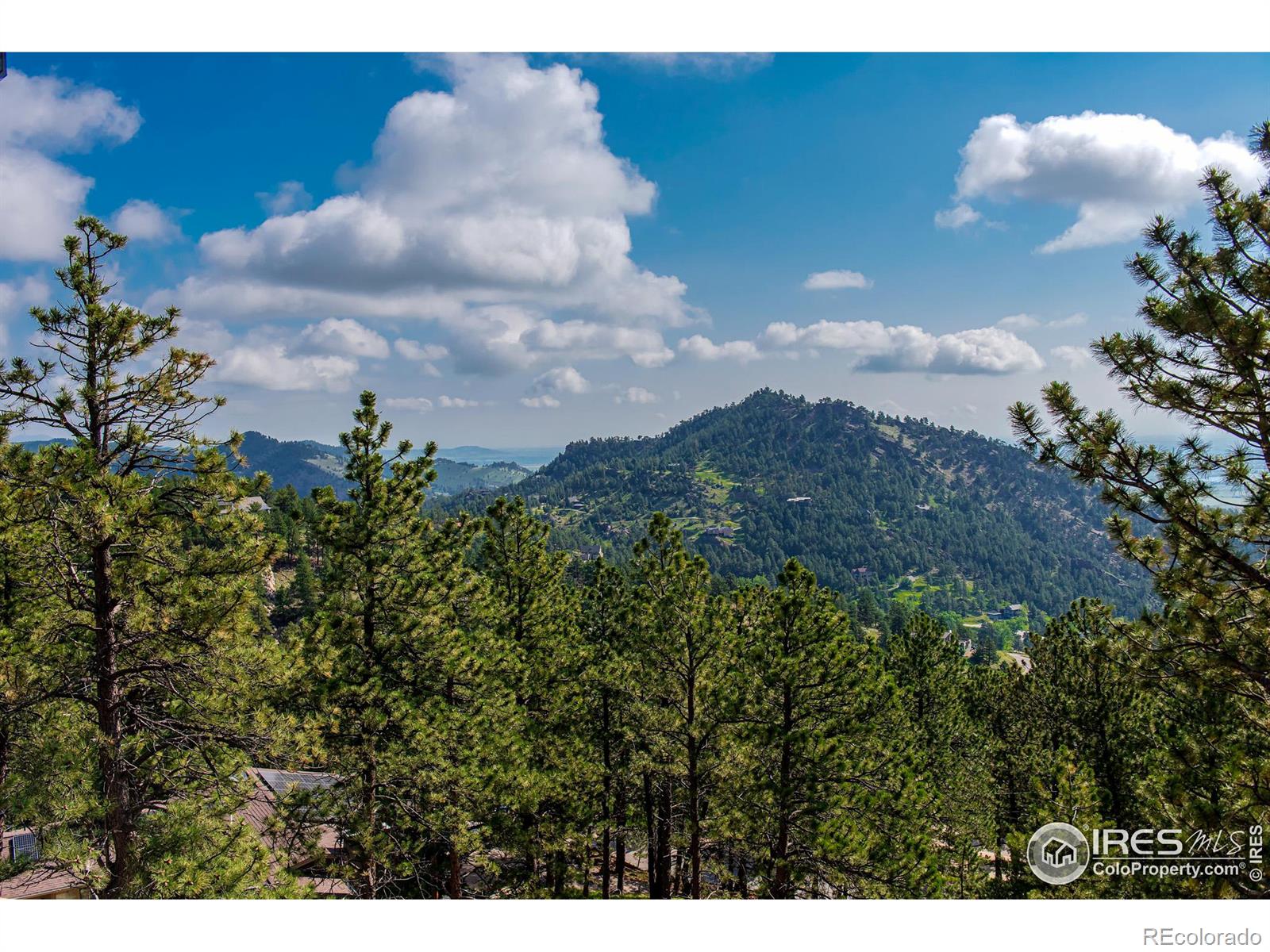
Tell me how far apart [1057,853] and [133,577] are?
559 inches

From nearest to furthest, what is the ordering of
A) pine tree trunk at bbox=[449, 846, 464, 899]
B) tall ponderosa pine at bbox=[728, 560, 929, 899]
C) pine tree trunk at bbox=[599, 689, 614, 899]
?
tall ponderosa pine at bbox=[728, 560, 929, 899] < pine tree trunk at bbox=[449, 846, 464, 899] < pine tree trunk at bbox=[599, 689, 614, 899]

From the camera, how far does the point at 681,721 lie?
12.0 metres

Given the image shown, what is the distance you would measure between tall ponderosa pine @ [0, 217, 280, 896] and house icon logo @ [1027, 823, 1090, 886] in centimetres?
1171

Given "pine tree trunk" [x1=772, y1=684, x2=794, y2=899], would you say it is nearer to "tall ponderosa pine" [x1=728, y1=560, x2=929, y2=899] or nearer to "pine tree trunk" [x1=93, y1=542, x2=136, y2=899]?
"tall ponderosa pine" [x1=728, y1=560, x2=929, y2=899]

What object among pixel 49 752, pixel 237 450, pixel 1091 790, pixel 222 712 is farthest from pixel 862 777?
pixel 49 752

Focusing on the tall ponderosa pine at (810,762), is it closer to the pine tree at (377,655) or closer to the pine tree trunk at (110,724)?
the pine tree at (377,655)

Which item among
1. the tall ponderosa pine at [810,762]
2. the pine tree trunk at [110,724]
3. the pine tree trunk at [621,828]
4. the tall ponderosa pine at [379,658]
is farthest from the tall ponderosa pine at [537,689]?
the pine tree trunk at [110,724]

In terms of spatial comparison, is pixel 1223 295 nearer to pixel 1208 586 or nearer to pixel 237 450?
pixel 1208 586

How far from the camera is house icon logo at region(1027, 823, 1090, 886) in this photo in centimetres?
1053

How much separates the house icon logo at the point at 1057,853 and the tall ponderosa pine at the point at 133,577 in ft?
38.4

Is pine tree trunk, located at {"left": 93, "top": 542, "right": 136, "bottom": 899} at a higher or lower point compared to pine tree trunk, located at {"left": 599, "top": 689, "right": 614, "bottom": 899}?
higher

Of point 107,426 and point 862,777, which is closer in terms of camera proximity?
point 107,426

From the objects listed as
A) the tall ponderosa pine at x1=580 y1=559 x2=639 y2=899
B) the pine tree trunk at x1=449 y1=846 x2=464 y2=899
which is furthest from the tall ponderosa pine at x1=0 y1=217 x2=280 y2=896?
the tall ponderosa pine at x1=580 y1=559 x2=639 y2=899
